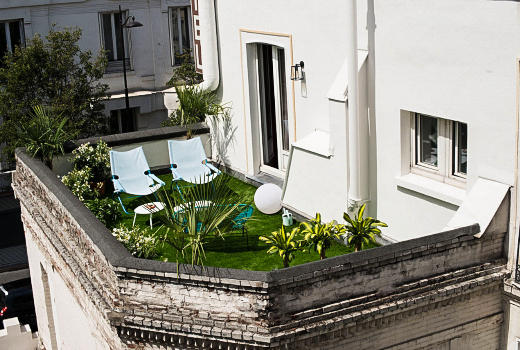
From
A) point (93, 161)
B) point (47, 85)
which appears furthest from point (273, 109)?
point (47, 85)

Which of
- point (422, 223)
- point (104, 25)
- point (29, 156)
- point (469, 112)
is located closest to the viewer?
point (469, 112)

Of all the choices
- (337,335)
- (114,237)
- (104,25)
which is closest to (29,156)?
(114,237)

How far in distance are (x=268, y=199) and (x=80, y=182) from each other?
4089 millimetres

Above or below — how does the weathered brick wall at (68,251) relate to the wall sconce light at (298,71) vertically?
below

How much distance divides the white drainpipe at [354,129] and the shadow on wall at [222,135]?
521cm

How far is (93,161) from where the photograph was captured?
1786cm

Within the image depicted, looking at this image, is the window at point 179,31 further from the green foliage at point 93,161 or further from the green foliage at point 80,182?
the green foliage at point 80,182

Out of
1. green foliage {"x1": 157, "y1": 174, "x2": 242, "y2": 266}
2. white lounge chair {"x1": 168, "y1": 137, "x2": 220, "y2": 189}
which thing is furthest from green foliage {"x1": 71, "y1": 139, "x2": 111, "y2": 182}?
green foliage {"x1": 157, "y1": 174, "x2": 242, "y2": 266}

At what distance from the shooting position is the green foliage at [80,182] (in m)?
16.9

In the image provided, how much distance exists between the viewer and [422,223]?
1291 centimetres

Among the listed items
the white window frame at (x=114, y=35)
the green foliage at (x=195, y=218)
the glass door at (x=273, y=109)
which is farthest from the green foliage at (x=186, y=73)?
the green foliage at (x=195, y=218)

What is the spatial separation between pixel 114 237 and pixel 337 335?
3553 millimetres

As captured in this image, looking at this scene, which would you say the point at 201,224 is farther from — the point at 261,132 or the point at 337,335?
the point at 261,132

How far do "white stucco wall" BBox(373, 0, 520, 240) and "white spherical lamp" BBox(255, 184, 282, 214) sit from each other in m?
2.47
